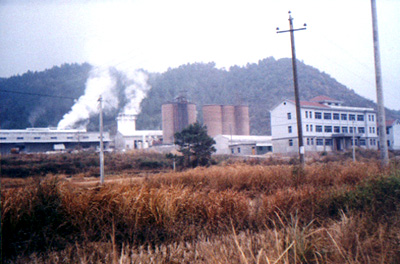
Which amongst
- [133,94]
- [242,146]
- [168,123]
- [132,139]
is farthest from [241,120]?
[133,94]

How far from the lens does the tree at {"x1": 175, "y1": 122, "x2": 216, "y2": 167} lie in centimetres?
2959

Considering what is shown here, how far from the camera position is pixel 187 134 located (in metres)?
30.2

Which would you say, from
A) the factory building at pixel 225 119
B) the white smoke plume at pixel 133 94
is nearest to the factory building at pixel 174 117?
the factory building at pixel 225 119

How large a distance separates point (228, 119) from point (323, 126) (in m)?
31.1

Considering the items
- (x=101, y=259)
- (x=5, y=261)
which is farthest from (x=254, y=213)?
(x=5, y=261)

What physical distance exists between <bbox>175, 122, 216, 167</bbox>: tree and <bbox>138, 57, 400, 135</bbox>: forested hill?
162 feet

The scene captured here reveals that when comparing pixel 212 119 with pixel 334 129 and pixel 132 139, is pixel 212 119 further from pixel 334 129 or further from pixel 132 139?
pixel 334 129

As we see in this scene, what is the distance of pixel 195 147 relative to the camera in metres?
30.0

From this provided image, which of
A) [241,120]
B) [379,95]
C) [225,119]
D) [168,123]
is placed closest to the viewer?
[379,95]

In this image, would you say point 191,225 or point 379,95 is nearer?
point 191,225

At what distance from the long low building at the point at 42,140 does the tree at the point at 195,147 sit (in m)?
21.6

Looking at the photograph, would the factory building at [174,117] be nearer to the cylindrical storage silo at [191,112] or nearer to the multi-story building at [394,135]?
the cylindrical storage silo at [191,112]

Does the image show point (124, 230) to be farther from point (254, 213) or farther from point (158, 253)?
point (254, 213)

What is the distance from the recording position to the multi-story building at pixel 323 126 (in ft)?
139
